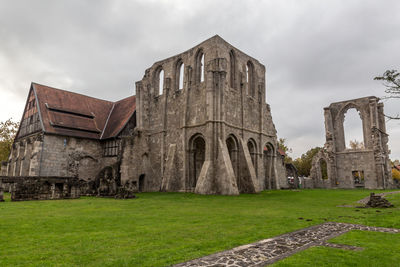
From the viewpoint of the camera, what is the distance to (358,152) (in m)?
35.7

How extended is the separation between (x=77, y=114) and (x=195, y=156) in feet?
50.2

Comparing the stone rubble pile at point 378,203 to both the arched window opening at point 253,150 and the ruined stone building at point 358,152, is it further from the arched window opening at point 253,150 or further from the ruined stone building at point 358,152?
the ruined stone building at point 358,152

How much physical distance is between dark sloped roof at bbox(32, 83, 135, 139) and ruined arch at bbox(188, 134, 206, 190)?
908cm

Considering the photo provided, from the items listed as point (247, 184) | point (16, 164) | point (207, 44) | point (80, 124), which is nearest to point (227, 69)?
point (207, 44)

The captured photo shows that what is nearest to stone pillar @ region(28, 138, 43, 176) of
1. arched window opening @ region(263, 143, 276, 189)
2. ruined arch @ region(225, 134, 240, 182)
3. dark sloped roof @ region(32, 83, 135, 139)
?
dark sloped roof @ region(32, 83, 135, 139)

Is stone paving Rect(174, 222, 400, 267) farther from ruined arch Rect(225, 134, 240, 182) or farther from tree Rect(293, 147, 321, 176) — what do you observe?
tree Rect(293, 147, 321, 176)

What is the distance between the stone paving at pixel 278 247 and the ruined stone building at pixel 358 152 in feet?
104

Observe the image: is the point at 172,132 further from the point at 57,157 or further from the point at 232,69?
the point at 57,157

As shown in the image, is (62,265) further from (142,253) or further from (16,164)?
(16,164)

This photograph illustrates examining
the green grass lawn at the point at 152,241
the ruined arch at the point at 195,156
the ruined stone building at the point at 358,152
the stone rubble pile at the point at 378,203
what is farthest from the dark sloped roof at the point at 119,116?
the ruined stone building at the point at 358,152

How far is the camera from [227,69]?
A: 2502cm

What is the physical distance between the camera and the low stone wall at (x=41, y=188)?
17.2 m

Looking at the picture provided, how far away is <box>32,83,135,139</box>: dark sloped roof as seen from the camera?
28.9 metres

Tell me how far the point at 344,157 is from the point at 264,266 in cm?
3748
